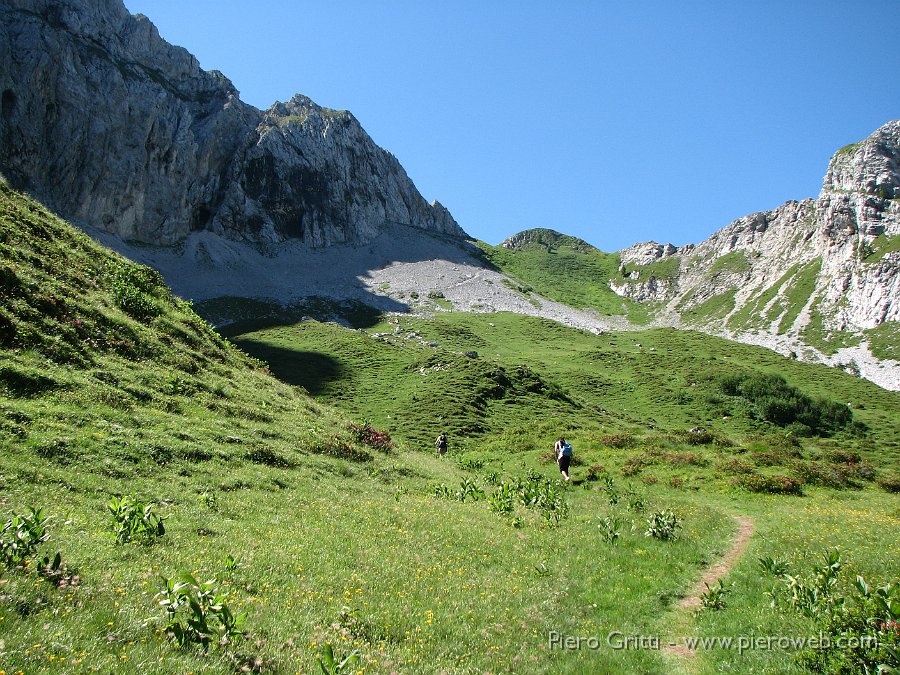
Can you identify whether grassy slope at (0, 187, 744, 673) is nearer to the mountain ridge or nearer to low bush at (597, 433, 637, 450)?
low bush at (597, 433, 637, 450)

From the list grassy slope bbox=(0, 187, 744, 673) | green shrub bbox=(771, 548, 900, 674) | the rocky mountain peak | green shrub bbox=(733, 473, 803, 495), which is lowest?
grassy slope bbox=(0, 187, 744, 673)

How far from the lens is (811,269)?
478 feet

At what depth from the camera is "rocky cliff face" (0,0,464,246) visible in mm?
111750

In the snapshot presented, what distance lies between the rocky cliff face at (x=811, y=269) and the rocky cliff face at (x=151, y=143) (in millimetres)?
114753

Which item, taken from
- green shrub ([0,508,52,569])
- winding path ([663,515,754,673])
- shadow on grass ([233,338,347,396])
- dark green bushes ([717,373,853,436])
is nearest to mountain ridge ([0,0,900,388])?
dark green bushes ([717,373,853,436])

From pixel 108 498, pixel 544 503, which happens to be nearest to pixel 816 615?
pixel 544 503

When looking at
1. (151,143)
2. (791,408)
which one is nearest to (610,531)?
(791,408)

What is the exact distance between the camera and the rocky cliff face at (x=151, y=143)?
112 meters

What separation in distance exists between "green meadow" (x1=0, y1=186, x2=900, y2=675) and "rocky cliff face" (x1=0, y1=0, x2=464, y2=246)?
10787 cm

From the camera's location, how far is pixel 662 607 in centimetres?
1311

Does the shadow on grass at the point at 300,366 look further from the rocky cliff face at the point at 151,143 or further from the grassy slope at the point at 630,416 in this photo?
the rocky cliff face at the point at 151,143

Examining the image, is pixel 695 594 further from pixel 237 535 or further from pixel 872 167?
pixel 872 167

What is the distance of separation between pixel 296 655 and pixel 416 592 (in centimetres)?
430

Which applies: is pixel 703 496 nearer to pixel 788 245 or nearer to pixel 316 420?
pixel 316 420
